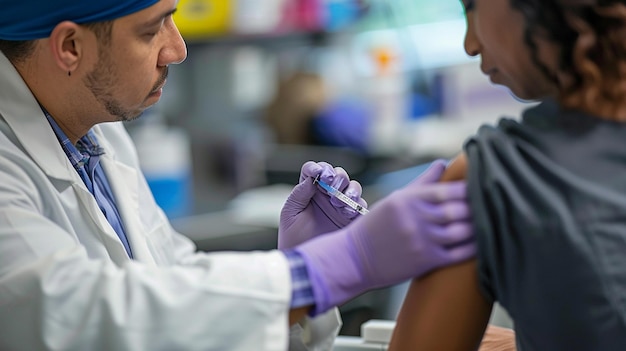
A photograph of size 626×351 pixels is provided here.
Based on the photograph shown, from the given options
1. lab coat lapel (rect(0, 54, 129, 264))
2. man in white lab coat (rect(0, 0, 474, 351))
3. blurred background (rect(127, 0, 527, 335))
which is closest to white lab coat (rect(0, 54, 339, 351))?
man in white lab coat (rect(0, 0, 474, 351))

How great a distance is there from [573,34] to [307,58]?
3.40m

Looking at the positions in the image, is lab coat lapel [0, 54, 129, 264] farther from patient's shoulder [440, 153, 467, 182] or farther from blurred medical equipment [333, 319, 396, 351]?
patient's shoulder [440, 153, 467, 182]

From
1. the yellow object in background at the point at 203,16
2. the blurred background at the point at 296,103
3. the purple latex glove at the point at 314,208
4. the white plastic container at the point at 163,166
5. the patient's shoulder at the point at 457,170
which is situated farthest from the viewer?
the yellow object in background at the point at 203,16

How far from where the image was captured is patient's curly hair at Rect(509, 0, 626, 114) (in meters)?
0.99

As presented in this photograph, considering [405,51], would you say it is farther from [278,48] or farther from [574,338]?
[574,338]

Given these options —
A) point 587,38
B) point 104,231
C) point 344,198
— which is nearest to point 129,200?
point 104,231

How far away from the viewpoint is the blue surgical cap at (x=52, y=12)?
137 centimetres

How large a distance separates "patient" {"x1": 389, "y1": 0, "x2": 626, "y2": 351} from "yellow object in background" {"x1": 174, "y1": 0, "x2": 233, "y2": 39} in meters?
2.92

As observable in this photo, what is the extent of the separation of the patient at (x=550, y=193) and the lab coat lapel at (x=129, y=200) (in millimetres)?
659

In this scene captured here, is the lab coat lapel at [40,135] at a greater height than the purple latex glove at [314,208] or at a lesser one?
greater

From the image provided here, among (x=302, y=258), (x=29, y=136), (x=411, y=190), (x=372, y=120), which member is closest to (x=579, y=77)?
(x=411, y=190)

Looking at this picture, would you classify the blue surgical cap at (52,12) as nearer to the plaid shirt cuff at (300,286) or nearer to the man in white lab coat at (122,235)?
the man in white lab coat at (122,235)

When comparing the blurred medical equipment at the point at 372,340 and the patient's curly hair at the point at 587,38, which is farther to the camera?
the blurred medical equipment at the point at 372,340

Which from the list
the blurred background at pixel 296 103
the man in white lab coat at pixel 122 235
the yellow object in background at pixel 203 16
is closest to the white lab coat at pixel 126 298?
the man in white lab coat at pixel 122 235
